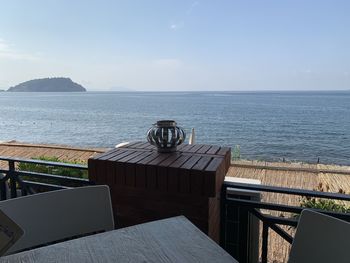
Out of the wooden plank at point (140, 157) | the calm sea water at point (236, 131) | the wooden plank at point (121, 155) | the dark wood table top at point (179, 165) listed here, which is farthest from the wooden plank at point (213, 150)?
the calm sea water at point (236, 131)

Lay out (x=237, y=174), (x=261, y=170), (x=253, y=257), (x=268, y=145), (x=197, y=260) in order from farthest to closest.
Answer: (x=268, y=145) < (x=261, y=170) < (x=237, y=174) < (x=253, y=257) < (x=197, y=260)

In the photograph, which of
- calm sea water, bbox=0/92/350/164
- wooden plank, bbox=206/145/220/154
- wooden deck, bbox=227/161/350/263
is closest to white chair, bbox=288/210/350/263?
wooden plank, bbox=206/145/220/154

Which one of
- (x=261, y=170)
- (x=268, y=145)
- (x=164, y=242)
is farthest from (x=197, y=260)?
(x=268, y=145)

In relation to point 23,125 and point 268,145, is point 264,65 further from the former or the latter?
point 23,125

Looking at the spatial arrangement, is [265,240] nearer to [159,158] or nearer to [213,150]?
[213,150]

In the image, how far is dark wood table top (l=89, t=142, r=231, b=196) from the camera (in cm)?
157

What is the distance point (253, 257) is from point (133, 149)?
1056 millimetres

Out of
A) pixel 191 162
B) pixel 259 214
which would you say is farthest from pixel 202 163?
pixel 259 214

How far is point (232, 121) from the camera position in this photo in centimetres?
4209

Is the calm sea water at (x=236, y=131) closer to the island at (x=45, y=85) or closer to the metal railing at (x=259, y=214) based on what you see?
the metal railing at (x=259, y=214)

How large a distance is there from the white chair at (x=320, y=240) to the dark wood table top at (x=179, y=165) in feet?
1.80

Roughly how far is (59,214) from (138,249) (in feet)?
1.46

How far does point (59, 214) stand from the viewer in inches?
51.8

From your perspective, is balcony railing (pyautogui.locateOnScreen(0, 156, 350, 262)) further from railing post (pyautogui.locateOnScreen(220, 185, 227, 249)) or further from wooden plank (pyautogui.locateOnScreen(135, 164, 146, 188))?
wooden plank (pyautogui.locateOnScreen(135, 164, 146, 188))
